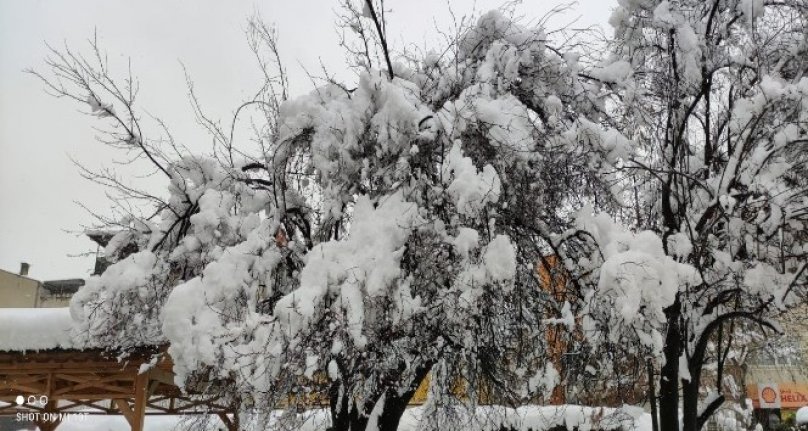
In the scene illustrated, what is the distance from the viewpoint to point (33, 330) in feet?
29.6

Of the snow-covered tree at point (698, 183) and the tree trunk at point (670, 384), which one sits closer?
the snow-covered tree at point (698, 183)

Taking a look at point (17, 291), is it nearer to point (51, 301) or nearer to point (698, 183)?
point (51, 301)

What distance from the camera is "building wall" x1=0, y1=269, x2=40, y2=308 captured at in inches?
1485

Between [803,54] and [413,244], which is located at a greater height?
[803,54]

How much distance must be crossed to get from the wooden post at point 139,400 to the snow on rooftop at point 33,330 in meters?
1.08

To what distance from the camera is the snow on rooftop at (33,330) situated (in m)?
8.85

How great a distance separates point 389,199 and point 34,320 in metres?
6.59

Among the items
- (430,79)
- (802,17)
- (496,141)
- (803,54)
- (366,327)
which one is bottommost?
(366,327)

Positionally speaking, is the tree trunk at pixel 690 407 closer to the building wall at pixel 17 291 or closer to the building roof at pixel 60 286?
the building roof at pixel 60 286

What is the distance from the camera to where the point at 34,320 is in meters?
9.02

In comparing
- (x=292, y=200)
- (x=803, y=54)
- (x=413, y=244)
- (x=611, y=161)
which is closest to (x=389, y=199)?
(x=413, y=244)

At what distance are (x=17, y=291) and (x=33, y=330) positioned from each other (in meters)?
35.1

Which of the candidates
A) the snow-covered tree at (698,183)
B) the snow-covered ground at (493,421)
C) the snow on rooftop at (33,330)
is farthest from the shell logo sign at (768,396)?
the snow on rooftop at (33,330)

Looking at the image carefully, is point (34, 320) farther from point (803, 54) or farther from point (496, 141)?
point (803, 54)
